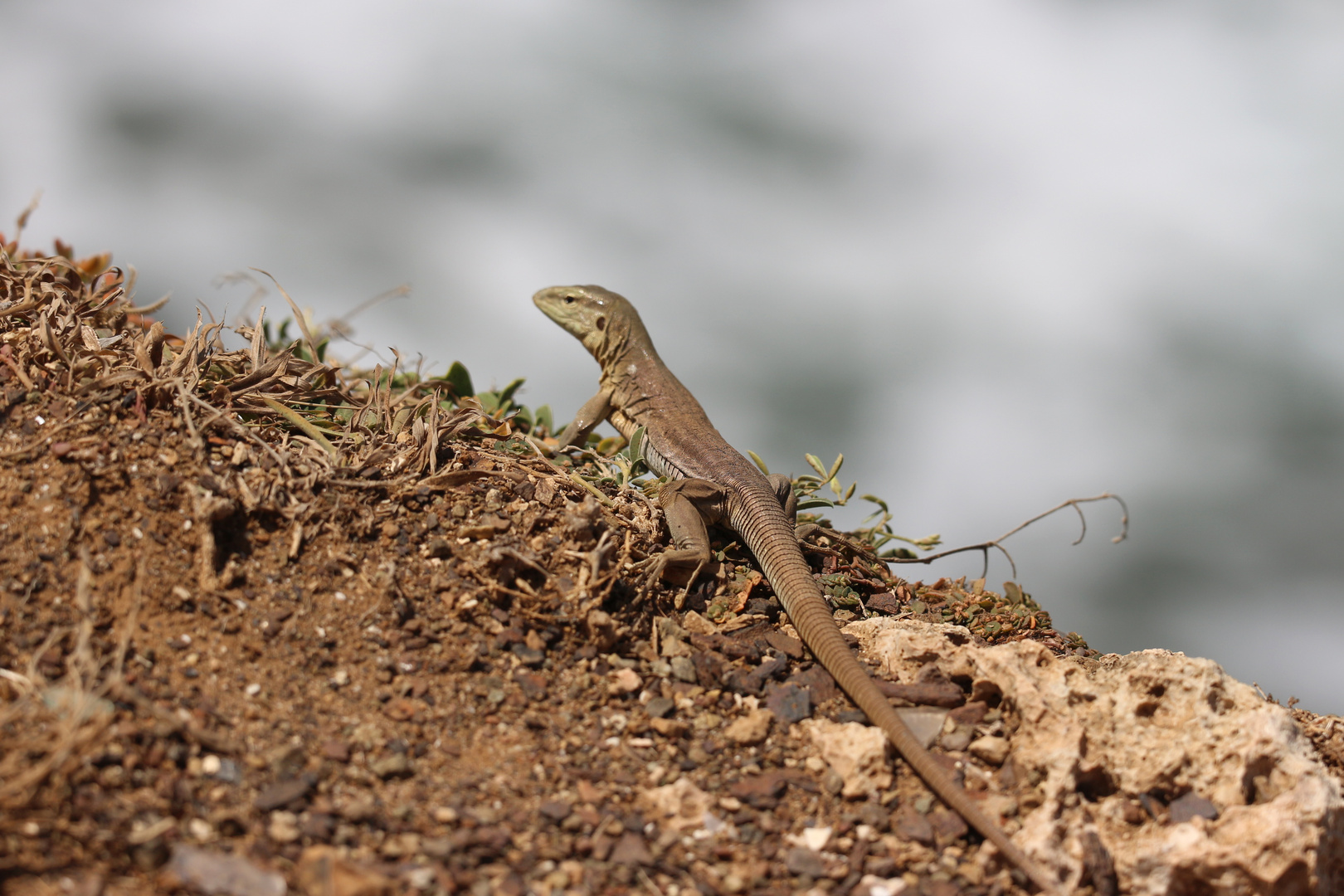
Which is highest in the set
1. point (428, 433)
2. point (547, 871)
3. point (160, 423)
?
point (428, 433)

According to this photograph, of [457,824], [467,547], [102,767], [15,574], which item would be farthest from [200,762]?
[467,547]

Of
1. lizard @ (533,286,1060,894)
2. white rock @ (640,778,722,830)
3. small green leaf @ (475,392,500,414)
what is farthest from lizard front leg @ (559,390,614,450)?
white rock @ (640,778,722,830)

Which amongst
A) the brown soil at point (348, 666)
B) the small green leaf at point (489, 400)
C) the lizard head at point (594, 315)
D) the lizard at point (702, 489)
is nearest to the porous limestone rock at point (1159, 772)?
the brown soil at point (348, 666)

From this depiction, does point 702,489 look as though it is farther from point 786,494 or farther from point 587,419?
point 587,419

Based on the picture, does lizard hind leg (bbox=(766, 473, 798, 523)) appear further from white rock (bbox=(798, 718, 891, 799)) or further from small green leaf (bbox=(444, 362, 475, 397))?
small green leaf (bbox=(444, 362, 475, 397))

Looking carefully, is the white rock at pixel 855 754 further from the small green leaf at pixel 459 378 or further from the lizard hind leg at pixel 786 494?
the small green leaf at pixel 459 378

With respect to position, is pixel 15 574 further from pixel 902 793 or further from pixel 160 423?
pixel 902 793

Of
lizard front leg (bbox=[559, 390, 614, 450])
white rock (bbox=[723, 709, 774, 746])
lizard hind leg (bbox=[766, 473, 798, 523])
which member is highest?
lizard front leg (bbox=[559, 390, 614, 450])
